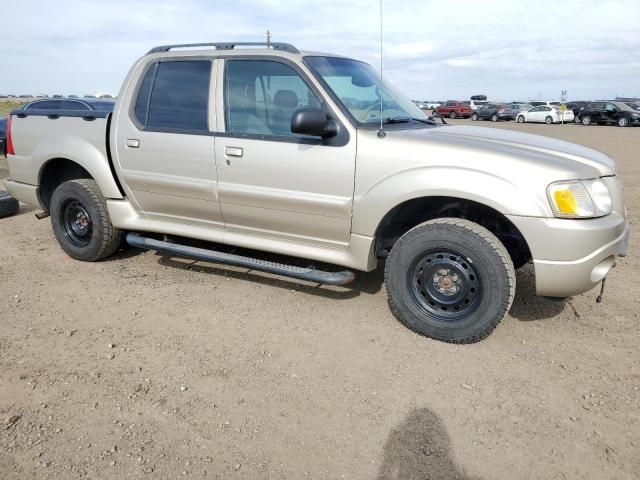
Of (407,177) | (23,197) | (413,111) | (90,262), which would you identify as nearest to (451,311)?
(407,177)

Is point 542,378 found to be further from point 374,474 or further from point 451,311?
point 374,474

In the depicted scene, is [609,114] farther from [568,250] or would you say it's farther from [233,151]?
[233,151]

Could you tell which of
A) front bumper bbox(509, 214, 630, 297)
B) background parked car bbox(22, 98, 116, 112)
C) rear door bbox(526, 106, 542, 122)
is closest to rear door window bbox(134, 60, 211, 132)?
front bumper bbox(509, 214, 630, 297)

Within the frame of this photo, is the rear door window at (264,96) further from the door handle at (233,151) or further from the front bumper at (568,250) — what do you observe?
the front bumper at (568,250)

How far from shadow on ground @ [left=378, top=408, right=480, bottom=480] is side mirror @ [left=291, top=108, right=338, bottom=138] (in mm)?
1886

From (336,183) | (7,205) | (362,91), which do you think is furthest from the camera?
(7,205)

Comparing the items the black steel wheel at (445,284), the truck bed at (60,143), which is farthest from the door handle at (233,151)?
the black steel wheel at (445,284)

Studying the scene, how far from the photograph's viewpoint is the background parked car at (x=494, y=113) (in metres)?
37.3

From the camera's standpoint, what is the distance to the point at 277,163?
153 inches

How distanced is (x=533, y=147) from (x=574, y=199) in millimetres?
547

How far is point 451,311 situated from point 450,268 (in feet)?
1.03

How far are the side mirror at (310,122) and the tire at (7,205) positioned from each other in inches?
213

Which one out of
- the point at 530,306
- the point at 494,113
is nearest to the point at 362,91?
the point at 530,306

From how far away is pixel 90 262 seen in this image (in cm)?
522
